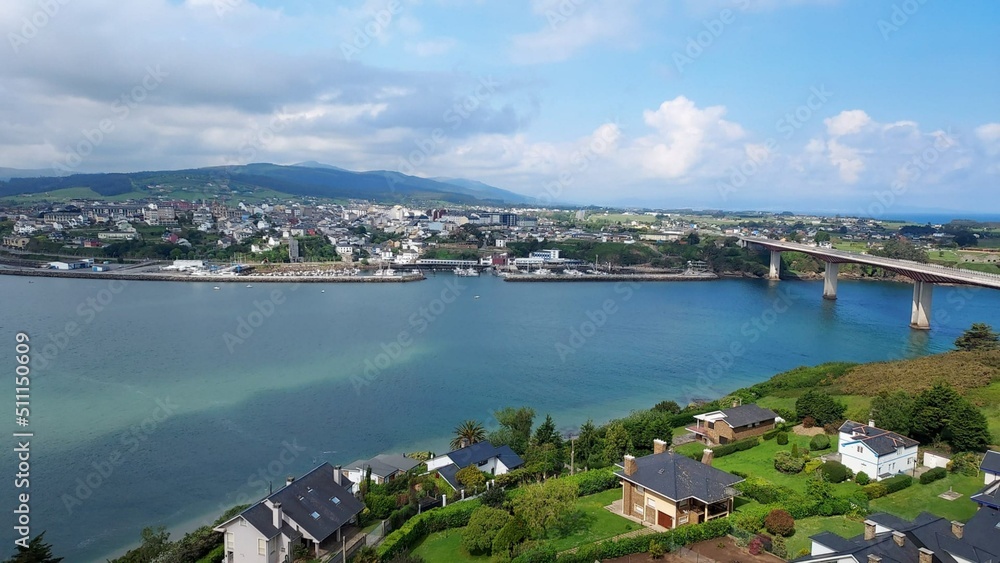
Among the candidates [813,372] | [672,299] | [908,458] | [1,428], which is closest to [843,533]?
[908,458]

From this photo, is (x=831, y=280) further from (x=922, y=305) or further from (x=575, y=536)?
(x=575, y=536)


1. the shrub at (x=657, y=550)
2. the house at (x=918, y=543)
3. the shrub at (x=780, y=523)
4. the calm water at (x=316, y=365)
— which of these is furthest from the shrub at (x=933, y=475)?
the calm water at (x=316, y=365)

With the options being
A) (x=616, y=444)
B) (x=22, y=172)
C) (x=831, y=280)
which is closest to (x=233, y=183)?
(x=22, y=172)

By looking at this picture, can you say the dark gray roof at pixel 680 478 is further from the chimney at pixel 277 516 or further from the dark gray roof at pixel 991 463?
the chimney at pixel 277 516

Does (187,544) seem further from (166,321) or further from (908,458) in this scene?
(166,321)

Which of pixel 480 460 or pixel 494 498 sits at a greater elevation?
pixel 494 498

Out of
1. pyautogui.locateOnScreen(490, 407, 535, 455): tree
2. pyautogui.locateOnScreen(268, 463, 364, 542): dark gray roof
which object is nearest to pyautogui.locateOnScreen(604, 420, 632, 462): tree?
pyautogui.locateOnScreen(490, 407, 535, 455): tree
